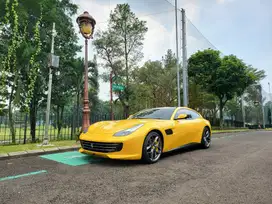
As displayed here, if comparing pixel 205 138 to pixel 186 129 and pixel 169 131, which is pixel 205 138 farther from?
pixel 169 131

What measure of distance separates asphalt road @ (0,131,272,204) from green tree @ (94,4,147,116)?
17545 millimetres

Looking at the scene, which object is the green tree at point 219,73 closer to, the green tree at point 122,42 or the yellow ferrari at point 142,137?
the green tree at point 122,42

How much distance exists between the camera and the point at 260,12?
14.0 metres

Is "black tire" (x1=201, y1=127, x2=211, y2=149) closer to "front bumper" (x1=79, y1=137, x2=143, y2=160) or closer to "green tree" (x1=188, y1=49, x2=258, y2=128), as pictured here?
"front bumper" (x1=79, y1=137, x2=143, y2=160)

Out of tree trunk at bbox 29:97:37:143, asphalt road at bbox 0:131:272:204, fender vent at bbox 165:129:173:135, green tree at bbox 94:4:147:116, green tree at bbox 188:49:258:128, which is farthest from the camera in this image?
green tree at bbox 94:4:147:116

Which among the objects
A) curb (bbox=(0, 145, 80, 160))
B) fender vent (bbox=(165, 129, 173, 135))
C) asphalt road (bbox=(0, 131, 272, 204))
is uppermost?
fender vent (bbox=(165, 129, 173, 135))

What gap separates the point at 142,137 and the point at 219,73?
20.0 m

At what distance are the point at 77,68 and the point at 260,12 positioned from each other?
46.7 ft

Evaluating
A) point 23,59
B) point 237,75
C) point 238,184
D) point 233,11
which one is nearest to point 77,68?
point 23,59

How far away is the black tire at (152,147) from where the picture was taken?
146 inches

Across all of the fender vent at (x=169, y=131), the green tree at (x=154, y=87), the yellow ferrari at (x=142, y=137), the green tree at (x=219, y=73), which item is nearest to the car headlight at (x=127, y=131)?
the yellow ferrari at (x=142, y=137)

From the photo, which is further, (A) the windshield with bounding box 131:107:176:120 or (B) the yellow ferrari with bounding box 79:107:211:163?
(A) the windshield with bounding box 131:107:176:120

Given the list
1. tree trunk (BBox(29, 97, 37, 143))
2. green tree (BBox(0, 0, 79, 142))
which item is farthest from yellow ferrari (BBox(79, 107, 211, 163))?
green tree (BBox(0, 0, 79, 142))

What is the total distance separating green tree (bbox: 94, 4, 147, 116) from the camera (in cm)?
2122
